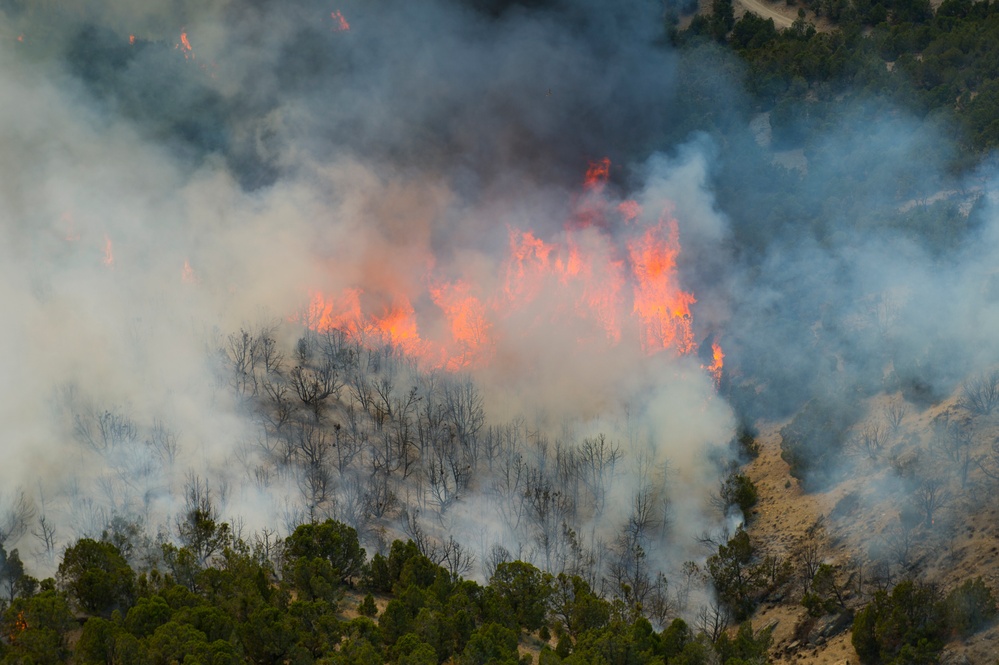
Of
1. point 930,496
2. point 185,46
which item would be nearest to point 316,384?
point 930,496

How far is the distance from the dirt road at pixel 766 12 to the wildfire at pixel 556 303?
39.1 m

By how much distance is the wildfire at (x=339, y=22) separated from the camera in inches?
4382

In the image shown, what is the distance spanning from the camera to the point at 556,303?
3748 inches

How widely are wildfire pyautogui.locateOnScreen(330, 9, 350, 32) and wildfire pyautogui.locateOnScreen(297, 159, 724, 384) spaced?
85.0 ft

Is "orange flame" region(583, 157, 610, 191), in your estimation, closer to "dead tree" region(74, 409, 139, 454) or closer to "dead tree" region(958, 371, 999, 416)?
"dead tree" region(958, 371, 999, 416)

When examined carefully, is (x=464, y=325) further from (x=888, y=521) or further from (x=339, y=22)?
(x=888, y=521)

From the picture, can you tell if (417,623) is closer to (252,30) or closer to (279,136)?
(279,136)

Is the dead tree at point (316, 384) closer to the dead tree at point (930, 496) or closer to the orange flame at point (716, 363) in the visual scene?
the orange flame at point (716, 363)

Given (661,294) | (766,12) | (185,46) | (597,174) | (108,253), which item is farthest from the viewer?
(766,12)

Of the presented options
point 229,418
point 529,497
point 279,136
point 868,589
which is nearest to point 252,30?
point 279,136

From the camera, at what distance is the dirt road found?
421 ft

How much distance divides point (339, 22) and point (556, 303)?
3410cm

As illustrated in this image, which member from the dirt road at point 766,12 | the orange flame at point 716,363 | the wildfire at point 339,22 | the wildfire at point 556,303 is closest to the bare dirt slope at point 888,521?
the orange flame at point 716,363

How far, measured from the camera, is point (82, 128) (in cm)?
10831
